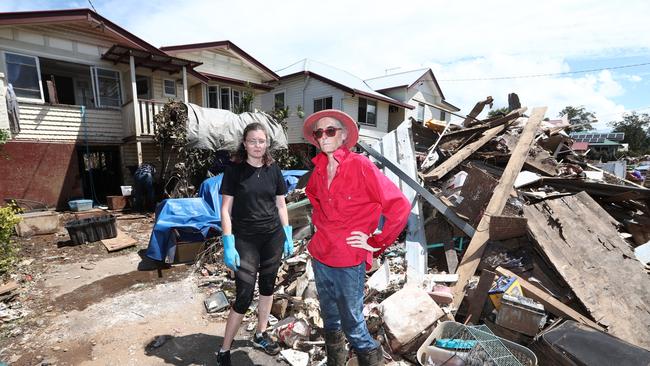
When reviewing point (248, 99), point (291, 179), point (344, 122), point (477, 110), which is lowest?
point (291, 179)

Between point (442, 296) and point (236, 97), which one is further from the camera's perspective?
point (236, 97)

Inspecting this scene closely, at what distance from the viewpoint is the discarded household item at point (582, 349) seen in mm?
2018

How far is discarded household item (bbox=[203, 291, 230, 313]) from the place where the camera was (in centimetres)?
369

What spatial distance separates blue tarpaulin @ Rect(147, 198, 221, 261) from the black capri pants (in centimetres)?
271

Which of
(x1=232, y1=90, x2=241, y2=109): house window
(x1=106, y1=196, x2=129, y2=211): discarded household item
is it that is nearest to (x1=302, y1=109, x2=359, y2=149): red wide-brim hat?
(x1=106, y1=196, x2=129, y2=211): discarded household item

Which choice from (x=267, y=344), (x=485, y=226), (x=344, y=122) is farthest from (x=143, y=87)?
(x=485, y=226)

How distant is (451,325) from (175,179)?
7.99 metres

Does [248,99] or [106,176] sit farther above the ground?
[248,99]

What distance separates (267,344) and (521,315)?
233cm

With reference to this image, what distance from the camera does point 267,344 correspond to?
2920 mm

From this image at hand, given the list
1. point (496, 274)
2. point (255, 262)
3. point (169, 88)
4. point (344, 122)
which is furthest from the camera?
point (169, 88)

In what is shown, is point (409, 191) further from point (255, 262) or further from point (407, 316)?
point (255, 262)

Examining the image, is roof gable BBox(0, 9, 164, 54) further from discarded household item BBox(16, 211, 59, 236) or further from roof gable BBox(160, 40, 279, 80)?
discarded household item BBox(16, 211, 59, 236)

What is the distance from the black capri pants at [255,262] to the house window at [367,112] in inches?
630
